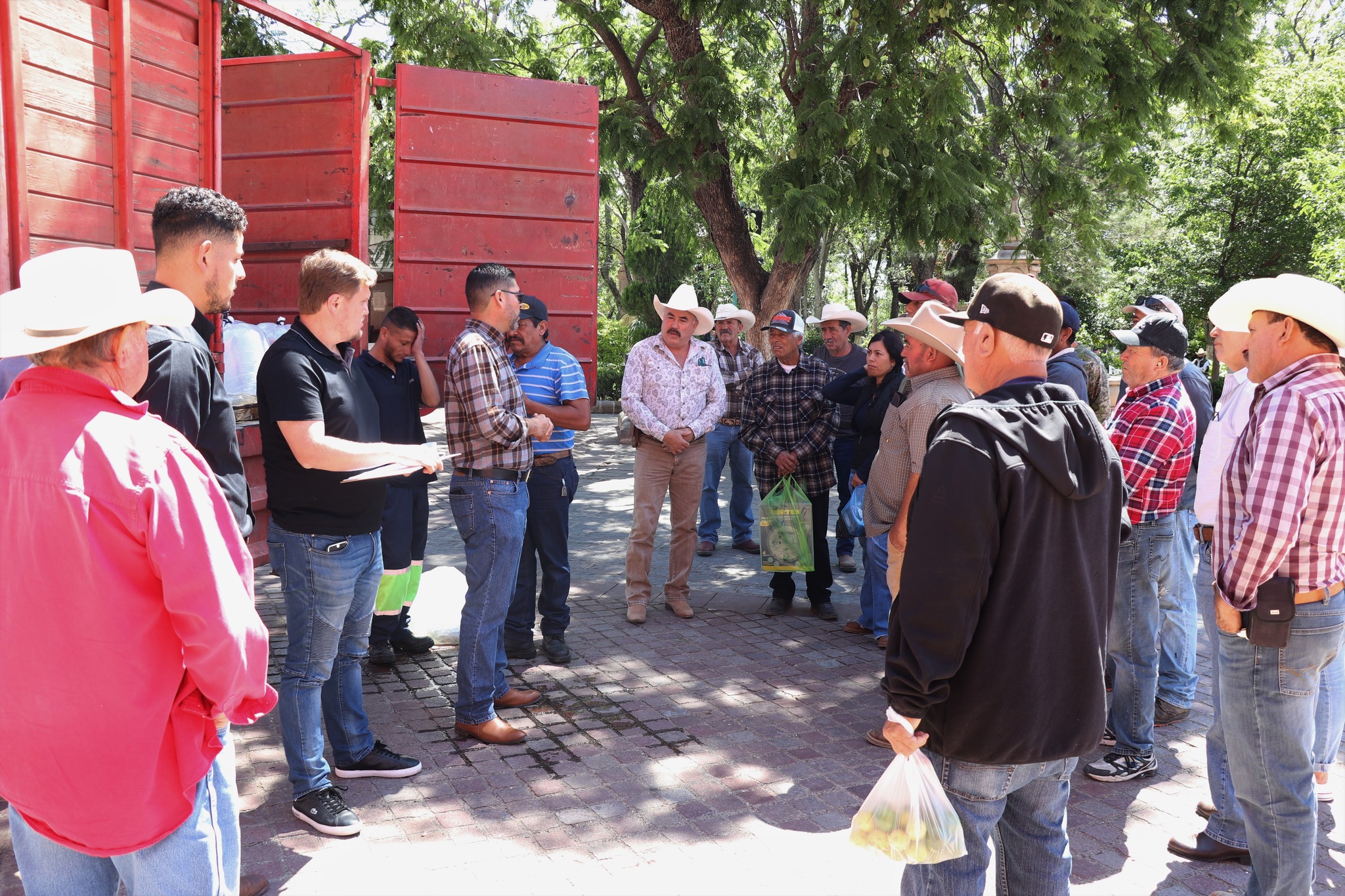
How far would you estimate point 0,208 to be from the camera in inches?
164

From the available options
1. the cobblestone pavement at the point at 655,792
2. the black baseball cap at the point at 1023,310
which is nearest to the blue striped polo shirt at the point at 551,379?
the cobblestone pavement at the point at 655,792

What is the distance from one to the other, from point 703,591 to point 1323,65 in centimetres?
1735

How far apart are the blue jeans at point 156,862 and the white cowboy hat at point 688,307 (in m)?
4.92

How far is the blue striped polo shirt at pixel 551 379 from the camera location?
568 centimetres

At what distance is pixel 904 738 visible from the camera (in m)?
2.40

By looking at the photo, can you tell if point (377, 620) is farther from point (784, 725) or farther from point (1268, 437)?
point (1268, 437)

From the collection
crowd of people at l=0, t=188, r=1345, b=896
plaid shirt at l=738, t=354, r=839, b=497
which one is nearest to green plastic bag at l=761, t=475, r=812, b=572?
plaid shirt at l=738, t=354, r=839, b=497

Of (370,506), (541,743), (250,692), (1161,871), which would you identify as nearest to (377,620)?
(541,743)

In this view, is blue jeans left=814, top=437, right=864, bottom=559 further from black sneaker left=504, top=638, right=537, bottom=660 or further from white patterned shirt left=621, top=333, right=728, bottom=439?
black sneaker left=504, top=638, right=537, bottom=660

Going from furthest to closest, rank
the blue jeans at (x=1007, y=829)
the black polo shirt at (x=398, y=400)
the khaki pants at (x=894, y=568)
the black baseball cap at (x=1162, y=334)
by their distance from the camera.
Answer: the black polo shirt at (x=398, y=400) < the khaki pants at (x=894, y=568) < the black baseball cap at (x=1162, y=334) < the blue jeans at (x=1007, y=829)

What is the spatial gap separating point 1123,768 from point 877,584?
7.09ft

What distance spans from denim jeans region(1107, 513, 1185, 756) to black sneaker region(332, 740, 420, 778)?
3.04 meters

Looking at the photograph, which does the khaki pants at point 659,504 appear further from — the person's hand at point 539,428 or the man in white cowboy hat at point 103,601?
the man in white cowboy hat at point 103,601

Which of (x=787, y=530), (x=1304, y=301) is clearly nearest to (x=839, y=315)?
(x=787, y=530)
